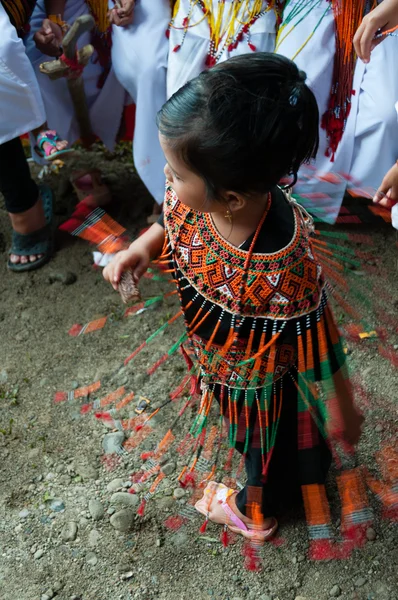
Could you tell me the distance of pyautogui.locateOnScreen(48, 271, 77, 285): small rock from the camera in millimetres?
2416

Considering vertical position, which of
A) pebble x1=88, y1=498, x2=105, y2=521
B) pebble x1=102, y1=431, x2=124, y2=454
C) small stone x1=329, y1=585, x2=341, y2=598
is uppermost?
pebble x1=102, y1=431, x2=124, y2=454

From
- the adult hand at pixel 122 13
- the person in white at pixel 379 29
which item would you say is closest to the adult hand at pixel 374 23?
the person in white at pixel 379 29

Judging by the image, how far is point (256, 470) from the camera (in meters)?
1.45

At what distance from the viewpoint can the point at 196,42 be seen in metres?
2.21

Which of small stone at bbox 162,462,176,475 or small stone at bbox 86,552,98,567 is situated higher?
small stone at bbox 162,462,176,475

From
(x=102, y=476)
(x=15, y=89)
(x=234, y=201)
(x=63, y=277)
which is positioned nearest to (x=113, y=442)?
(x=102, y=476)

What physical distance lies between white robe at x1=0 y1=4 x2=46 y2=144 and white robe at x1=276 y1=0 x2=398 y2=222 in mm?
855

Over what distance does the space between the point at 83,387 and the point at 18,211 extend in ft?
2.69

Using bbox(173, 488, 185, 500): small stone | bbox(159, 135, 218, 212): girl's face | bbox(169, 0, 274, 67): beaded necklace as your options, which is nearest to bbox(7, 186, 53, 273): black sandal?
bbox(169, 0, 274, 67): beaded necklace

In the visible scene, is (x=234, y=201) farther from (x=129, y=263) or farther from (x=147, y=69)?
(x=147, y=69)

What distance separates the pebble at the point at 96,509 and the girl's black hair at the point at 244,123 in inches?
37.5

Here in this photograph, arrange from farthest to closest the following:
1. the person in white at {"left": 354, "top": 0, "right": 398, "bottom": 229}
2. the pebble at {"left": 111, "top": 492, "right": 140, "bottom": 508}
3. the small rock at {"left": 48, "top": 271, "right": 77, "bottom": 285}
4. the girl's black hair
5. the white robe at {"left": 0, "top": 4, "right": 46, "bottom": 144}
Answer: the small rock at {"left": 48, "top": 271, "right": 77, "bottom": 285}, the white robe at {"left": 0, "top": 4, "right": 46, "bottom": 144}, the pebble at {"left": 111, "top": 492, "right": 140, "bottom": 508}, the person in white at {"left": 354, "top": 0, "right": 398, "bottom": 229}, the girl's black hair

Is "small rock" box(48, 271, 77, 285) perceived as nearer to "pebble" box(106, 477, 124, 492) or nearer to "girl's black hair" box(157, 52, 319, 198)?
"pebble" box(106, 477, 124, 492)

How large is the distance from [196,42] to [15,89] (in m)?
0.64
